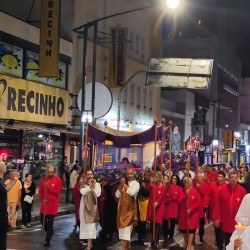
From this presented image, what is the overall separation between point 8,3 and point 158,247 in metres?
15.4

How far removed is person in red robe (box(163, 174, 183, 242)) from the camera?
1362 centimetres

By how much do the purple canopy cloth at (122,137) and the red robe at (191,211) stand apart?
268 centimetres

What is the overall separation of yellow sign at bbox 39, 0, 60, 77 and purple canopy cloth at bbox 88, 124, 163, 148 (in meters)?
6.09

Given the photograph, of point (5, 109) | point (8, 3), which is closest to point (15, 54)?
point (5, 109)

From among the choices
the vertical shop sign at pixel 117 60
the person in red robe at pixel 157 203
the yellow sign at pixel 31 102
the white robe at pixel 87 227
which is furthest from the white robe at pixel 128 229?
the vertical shop sign at pixel 117 60

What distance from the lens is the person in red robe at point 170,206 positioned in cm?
1362

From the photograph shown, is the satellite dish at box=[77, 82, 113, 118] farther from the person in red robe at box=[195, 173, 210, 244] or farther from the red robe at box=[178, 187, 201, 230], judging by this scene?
the red robe at box=[178, 187, 201, 230]

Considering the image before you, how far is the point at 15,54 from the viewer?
71.4 ft

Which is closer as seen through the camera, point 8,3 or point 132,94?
Answer: point 8,3

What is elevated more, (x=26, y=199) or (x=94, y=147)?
(x=94, y=147)

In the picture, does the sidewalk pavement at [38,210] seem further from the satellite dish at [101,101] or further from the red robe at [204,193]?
the red robe at [204,193]

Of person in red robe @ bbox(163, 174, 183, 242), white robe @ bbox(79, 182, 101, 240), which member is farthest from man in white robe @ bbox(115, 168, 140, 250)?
person in red robe @ bbox(163, 174, 183, 242)

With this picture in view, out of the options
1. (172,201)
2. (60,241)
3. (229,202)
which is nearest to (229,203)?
(229,202)

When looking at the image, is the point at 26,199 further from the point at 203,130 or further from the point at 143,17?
the point at 203,130
